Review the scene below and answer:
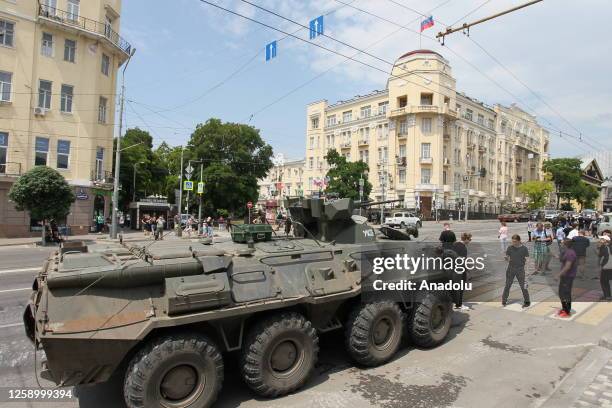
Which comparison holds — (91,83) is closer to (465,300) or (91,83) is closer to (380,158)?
(465,300)

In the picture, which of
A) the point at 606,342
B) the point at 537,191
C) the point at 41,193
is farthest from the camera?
the point at 537,191

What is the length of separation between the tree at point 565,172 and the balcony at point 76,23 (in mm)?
73164

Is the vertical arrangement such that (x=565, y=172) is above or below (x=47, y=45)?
below

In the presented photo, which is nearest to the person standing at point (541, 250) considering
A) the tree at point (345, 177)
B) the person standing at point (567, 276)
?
the person standing at point (567, 276)

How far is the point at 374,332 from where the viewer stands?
577cm

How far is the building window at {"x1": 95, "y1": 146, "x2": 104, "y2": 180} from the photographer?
30.5 m

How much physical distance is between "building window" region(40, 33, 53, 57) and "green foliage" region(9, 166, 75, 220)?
1030 cm

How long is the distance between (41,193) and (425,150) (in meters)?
45.6

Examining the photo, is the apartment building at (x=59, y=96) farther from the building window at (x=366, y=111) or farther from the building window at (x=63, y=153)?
the building window at (x=366, y=111)

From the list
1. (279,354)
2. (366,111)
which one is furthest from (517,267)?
(366,111)

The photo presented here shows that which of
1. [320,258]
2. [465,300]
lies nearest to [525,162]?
[465,300]

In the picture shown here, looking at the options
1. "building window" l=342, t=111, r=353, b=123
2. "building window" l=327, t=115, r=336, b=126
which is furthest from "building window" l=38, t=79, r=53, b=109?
"building window" l=327, t=115, r=336, b=126

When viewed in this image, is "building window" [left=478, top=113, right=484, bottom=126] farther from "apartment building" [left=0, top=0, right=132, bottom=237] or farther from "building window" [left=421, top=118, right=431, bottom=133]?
"apartment building" [left=0, top=0, right=132, bottom=237]

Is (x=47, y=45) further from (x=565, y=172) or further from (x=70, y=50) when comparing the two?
(x=565, y=172)
